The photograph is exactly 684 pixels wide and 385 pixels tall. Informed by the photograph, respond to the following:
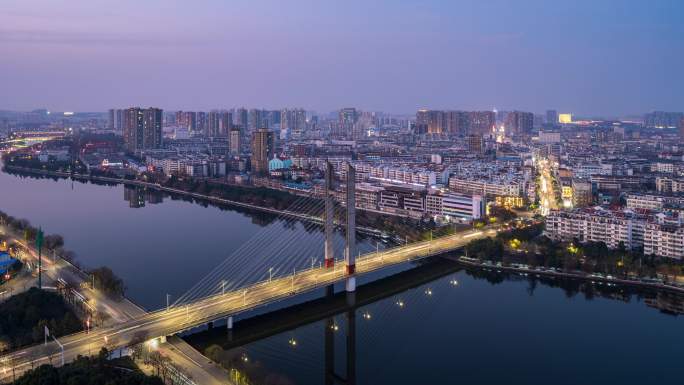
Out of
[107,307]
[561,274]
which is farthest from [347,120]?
[107,307]

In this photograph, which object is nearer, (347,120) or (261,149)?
(261,149)

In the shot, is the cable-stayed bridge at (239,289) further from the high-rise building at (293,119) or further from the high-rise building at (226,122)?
the high-rise building at (293,119)

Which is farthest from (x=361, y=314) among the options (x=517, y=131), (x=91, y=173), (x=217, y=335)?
(x=517, y=131)

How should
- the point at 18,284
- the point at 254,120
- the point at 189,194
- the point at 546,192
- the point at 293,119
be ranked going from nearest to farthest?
the point at 18,284
the point at 546,192
the point at 189,194
the point at 254,120
the point at 293,119

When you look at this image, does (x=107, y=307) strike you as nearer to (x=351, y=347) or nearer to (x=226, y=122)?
(x=351, y=347)

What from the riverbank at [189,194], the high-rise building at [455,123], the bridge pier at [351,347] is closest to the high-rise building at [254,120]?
the high-rise building at [455,123]
